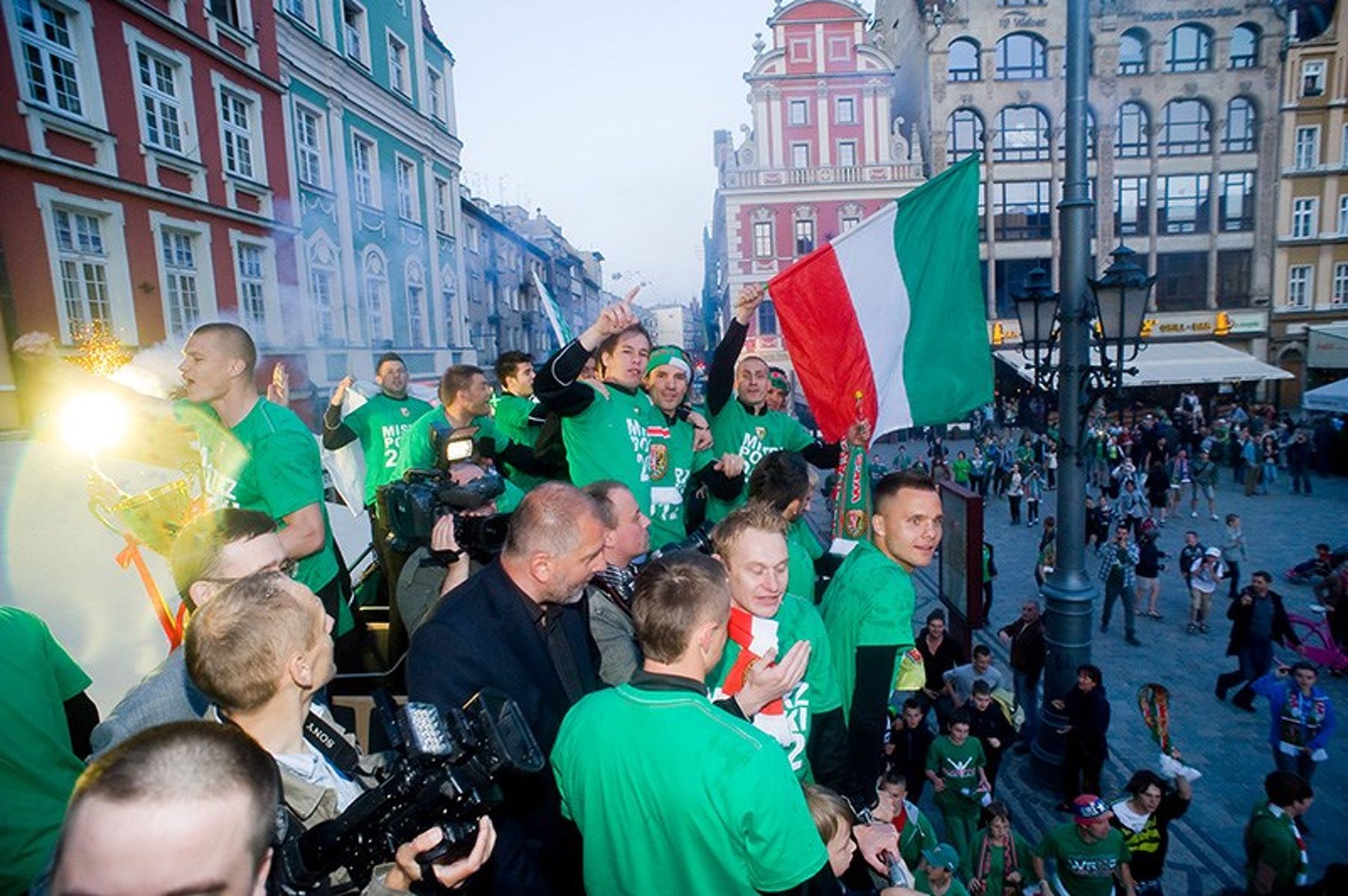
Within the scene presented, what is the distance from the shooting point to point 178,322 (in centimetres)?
1183

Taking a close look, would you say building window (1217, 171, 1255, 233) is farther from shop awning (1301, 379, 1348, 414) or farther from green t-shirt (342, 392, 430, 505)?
green t-shirt (342, 392, 430, 505)

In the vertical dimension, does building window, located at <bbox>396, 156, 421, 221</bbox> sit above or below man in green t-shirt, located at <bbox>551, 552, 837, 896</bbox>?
above

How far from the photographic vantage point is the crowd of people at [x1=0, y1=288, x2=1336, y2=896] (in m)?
1.65

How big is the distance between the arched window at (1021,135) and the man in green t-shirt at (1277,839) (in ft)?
107

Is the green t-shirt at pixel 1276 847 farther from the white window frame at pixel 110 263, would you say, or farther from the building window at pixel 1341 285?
the building window at pixel 1341 285

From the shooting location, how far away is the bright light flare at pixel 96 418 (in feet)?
11.9

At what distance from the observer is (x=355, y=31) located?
1742 centimetres

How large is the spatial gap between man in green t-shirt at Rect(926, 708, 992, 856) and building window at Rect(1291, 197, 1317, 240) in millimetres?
39378

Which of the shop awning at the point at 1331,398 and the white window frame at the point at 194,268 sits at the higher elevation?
the white window frame at the point at 194,268

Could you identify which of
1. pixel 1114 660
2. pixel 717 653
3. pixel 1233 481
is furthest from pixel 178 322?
pixel 1233 481

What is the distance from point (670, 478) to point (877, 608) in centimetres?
191

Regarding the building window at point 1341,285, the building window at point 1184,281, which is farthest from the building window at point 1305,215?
the building window at point 1184,281

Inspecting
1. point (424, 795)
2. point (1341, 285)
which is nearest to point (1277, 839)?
point (424, 795)

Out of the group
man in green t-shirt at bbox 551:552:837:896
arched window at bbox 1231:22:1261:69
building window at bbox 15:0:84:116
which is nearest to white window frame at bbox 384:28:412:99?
building window at bbox 15:0:84:116
